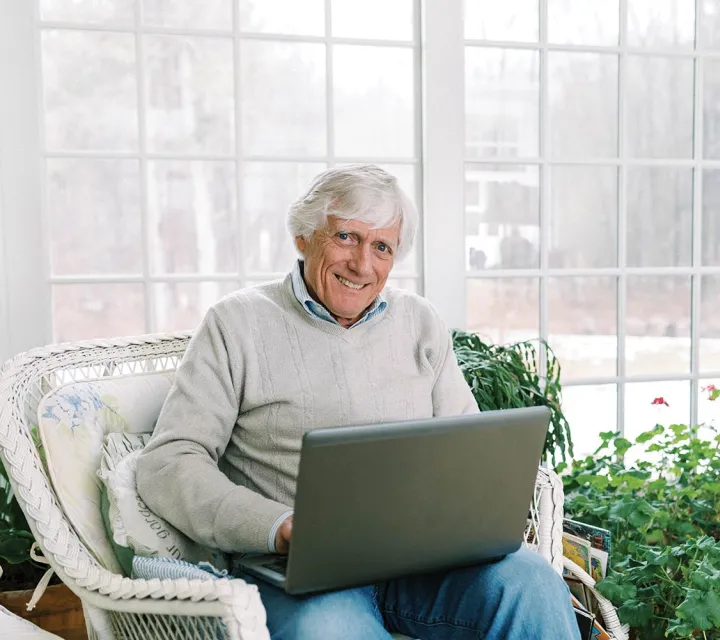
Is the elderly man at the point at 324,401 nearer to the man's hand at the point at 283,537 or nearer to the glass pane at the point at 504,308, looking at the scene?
the man's hand at the point at 283,537

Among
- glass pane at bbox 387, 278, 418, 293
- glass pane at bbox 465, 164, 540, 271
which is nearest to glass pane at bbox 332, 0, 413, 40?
glass pane at bbox 465, 164, 540, 271

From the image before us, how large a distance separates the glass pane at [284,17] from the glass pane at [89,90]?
0.36 metres

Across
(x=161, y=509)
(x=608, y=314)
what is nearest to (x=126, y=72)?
(x=161, y=509)

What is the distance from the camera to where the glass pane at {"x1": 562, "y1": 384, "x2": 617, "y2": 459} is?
3.16 meters

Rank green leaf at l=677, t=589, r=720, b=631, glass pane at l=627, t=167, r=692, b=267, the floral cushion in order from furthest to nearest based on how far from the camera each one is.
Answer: glass pane at l=627, t=167, r=692, b=267 < green leaf at l=677, t=589, r=720, b=631 < the floral cushion

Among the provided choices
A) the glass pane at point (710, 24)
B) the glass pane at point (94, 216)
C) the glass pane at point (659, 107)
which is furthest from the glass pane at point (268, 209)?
Result: the glass pane at point (710, 24)

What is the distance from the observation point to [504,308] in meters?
3.03

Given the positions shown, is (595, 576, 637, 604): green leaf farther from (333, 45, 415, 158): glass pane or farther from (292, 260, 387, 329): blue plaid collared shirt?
(333, 45, 415, 158): glass pane

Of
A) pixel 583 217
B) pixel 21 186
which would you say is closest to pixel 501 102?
pixel 583 217

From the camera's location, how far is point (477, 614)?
1.61 metres

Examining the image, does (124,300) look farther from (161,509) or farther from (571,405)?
(571,405)

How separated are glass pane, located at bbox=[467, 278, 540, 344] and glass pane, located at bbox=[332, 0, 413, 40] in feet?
2.78

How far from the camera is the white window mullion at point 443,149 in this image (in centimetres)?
282

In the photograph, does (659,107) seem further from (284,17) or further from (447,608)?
(447,608)
